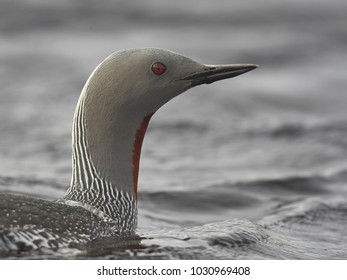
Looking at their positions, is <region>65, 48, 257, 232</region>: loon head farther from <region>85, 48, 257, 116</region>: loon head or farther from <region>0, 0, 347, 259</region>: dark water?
<region>0, 0, 347, 259</region>: dark water

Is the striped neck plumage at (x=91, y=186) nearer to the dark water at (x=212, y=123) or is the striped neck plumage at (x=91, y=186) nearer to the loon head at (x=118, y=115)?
the loon head at (x=118, y=115)


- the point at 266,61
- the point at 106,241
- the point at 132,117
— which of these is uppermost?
the point at 266,61

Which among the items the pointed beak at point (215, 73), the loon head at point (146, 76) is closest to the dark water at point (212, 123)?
the loon head at point (146, 76)

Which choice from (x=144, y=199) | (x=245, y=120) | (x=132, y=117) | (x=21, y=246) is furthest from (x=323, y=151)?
(x=21, y=246)

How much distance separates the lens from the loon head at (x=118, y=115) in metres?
7.17

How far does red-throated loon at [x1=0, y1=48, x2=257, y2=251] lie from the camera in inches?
282

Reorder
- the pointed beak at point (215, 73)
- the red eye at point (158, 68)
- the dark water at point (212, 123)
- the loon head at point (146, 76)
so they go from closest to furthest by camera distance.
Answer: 1. the loon head at point (146, 76)
2. the red eye at point (158, 68)
3. the pointed beak at point (215, 73)
4. the dark water at point (212, 123)

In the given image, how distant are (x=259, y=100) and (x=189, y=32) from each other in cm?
310

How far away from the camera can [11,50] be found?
1595 centimetres

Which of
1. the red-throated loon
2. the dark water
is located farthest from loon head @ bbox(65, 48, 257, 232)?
the dark water

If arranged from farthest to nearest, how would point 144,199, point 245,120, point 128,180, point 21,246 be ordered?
1. point 245,120
2. point 144,199
3. point 128,180
4. point 21,246

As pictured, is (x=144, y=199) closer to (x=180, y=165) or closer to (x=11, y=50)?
(x=180, y=165)

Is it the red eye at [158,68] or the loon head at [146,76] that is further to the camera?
the red eye at [158,68]

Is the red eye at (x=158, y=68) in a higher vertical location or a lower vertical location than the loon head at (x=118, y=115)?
higher
